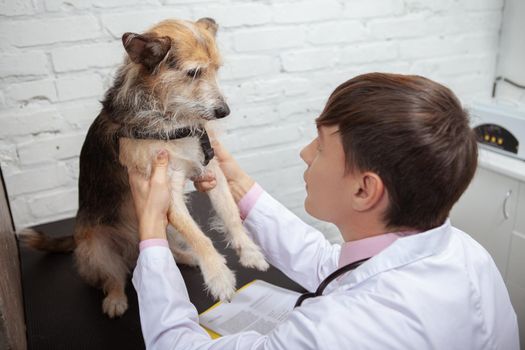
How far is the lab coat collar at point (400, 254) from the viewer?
0.72 metres

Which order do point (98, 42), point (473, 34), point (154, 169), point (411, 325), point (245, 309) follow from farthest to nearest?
point (473, 34) → point (98, 42) → point (245, 309) → point (154, 169) → point (411, 325)

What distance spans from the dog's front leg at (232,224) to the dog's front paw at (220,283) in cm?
8

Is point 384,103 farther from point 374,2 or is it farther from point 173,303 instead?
point 374,2

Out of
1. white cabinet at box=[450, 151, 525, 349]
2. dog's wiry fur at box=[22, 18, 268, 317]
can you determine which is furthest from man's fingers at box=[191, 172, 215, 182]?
white cabinet at box=[450, 151, 525, 349]

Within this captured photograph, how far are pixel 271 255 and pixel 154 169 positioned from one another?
0.37 meters

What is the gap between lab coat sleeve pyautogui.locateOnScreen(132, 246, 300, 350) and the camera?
77cm

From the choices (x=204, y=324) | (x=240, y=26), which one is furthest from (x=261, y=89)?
(x=204, y=324)

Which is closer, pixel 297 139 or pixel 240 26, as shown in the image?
pixel 240 26

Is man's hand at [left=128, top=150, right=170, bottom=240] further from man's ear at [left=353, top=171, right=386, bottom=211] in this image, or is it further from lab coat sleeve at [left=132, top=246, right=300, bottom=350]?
man's ear at [left=353, top=171, right=386, bottom=211]

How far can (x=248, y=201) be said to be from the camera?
1.17 meters

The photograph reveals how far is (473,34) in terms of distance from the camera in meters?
2.22

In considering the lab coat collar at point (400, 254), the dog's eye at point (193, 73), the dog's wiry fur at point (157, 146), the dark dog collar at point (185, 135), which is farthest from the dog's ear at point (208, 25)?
the lab coat collar at point (400, 254)

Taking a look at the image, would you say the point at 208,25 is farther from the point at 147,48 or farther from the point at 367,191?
the point at 367,191

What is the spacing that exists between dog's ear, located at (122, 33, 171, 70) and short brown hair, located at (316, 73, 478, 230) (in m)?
0.42
